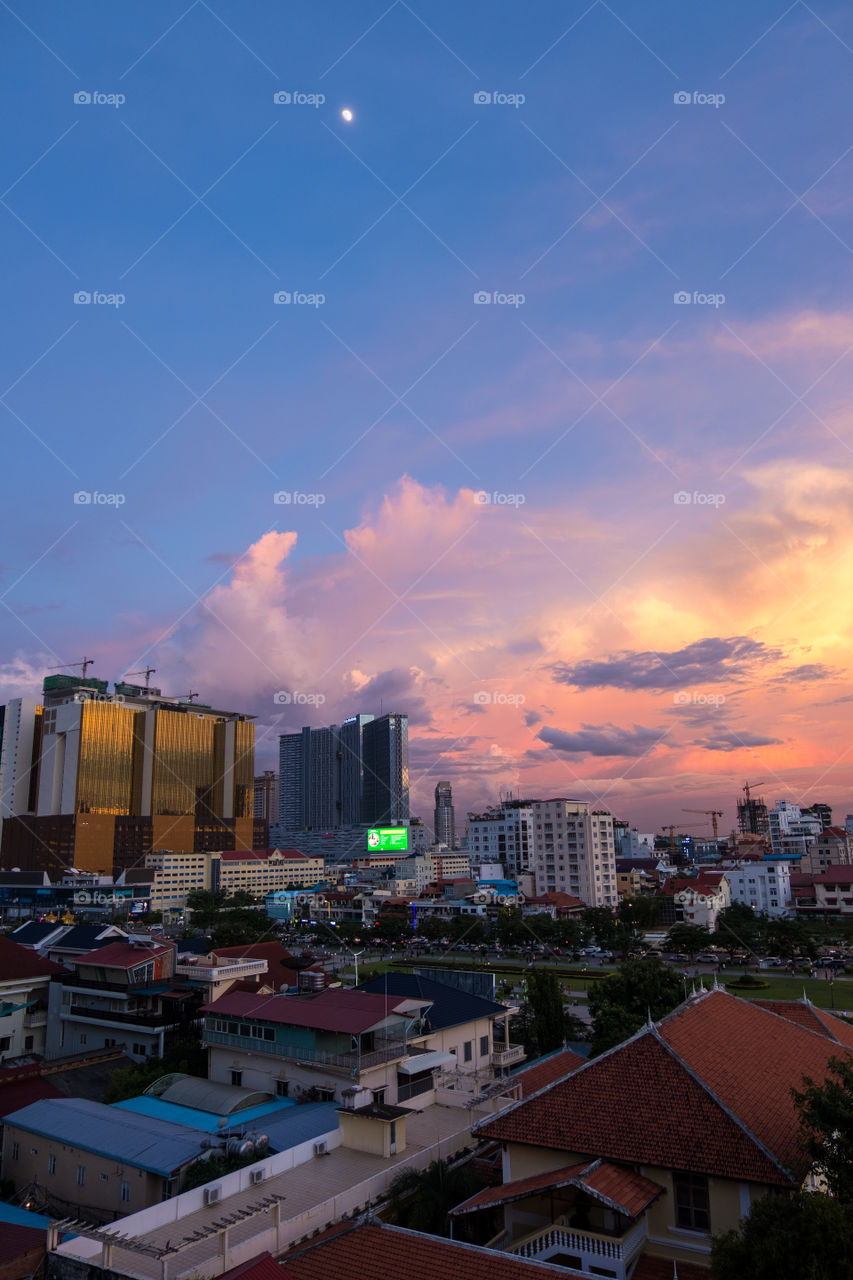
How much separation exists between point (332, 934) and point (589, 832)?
29.9 metres

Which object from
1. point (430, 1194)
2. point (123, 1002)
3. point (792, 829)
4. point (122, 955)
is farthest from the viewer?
point (792, 829)

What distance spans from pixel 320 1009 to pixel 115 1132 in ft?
16.8

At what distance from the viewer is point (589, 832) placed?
85.2 m

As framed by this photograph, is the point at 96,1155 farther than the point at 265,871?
No

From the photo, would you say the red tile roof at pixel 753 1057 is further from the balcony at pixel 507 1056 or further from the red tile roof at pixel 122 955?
the red tile roof at pixel 122 955

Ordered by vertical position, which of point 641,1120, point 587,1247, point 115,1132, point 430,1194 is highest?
point 641,1120

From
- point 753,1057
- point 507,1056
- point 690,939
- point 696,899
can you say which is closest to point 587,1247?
point 753,1057

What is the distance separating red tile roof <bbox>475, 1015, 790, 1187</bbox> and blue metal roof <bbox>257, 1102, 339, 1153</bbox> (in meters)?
5.48

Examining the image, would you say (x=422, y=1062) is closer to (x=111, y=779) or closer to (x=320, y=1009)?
(x=320, y=1009)

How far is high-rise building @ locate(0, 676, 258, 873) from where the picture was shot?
120438 mm

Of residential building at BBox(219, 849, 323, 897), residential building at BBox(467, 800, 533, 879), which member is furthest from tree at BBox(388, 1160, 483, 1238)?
residential building at BBox(219, 849, 323, 897)

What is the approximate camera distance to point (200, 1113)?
18875mm

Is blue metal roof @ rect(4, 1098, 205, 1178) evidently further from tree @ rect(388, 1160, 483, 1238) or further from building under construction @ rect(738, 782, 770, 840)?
building under construction @ rect(738, 782, 770, 840)

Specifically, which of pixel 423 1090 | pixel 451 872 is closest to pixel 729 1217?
pixel 423 1090
